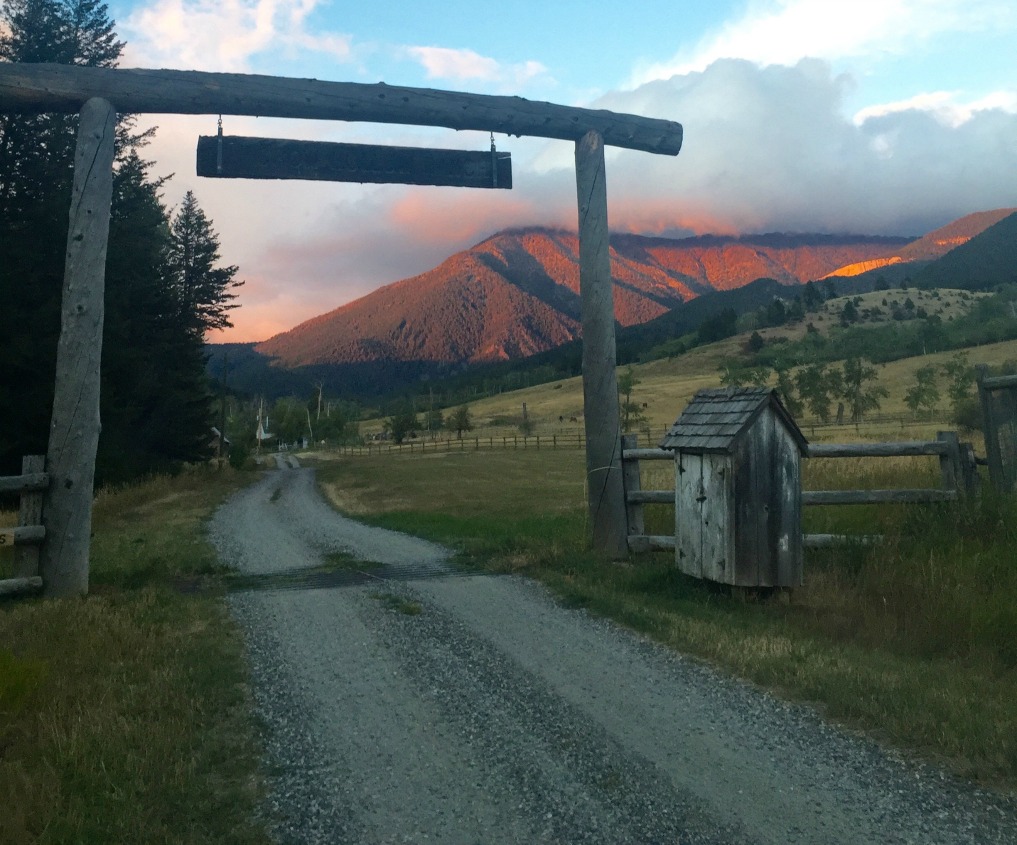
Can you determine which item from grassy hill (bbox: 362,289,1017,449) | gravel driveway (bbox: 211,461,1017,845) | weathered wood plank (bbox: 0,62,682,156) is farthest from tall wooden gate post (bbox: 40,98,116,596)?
grassy hill (bbox: 362,289,1017,449)

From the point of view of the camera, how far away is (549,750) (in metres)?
4.24

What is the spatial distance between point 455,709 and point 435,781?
1038mm

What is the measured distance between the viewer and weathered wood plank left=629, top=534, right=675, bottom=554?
966 cm

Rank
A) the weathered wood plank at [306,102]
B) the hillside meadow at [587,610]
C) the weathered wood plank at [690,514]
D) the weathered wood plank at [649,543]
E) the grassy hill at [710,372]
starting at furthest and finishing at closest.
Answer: the grassy hill at [710,372] < the weathered wood plank at [649,543] < the weathered wood plank at [306,102] < the weathered wood plank at [690,514] < the hillside meadow at [587,610]

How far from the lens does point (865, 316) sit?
147 m

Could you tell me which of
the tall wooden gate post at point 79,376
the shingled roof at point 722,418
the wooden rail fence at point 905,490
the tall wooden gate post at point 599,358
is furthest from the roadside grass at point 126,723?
the wooden rail fence at point 905,490

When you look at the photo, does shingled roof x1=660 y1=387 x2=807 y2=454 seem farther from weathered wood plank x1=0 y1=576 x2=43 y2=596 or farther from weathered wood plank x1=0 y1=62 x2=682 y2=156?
weathered wood plank x1=0 y1=576 x2=43 y2=596

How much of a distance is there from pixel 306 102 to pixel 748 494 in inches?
285

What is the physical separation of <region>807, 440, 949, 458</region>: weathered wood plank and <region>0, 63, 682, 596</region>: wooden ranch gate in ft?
8.88

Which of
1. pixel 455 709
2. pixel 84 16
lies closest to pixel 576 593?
pixel 455 709

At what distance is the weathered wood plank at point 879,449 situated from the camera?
323 inches

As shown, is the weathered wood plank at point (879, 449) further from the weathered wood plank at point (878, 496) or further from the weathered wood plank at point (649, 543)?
the weathered wood plank at point (649, 543)

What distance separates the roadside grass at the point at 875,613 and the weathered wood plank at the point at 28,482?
5.32 metres

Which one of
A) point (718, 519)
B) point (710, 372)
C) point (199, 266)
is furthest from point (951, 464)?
point (710, 372)
